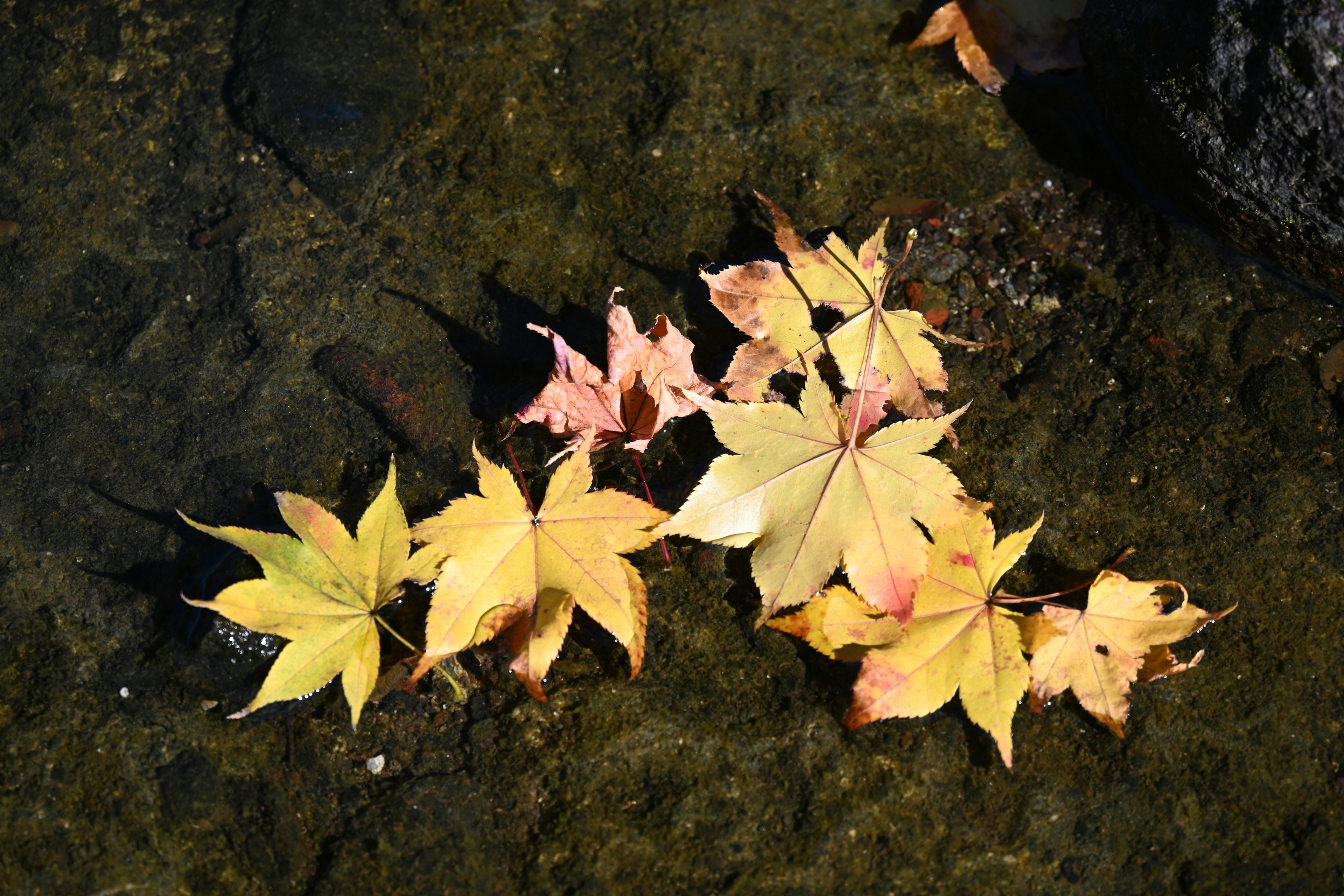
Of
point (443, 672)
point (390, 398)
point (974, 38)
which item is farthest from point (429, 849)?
point (974, 38)

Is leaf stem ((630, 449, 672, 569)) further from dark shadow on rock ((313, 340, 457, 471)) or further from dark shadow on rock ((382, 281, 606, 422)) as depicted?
dark shadow on rock ((313, 340, 457, 471))

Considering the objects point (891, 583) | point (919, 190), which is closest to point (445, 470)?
point (891, 583)

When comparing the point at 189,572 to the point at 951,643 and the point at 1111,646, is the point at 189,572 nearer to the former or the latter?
the point at 951,643

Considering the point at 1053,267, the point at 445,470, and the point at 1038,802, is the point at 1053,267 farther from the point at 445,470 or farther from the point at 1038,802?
the point at 445,470

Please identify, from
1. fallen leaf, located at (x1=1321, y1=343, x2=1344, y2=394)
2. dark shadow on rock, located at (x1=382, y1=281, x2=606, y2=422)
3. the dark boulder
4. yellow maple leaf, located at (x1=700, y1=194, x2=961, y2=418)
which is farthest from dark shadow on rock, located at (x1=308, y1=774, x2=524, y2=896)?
fallen leaf, located at (x1=1321, y1=343, x2=1344, y2=394)

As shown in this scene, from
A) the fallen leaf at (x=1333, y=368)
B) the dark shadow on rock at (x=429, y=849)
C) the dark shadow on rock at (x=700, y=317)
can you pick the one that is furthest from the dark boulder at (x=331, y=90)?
the fallen leaf at (x=1333, y=368)

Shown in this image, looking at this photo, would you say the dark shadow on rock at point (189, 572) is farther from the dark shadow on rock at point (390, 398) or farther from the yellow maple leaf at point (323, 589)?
the dark shadow on rock at point (390, 398)
